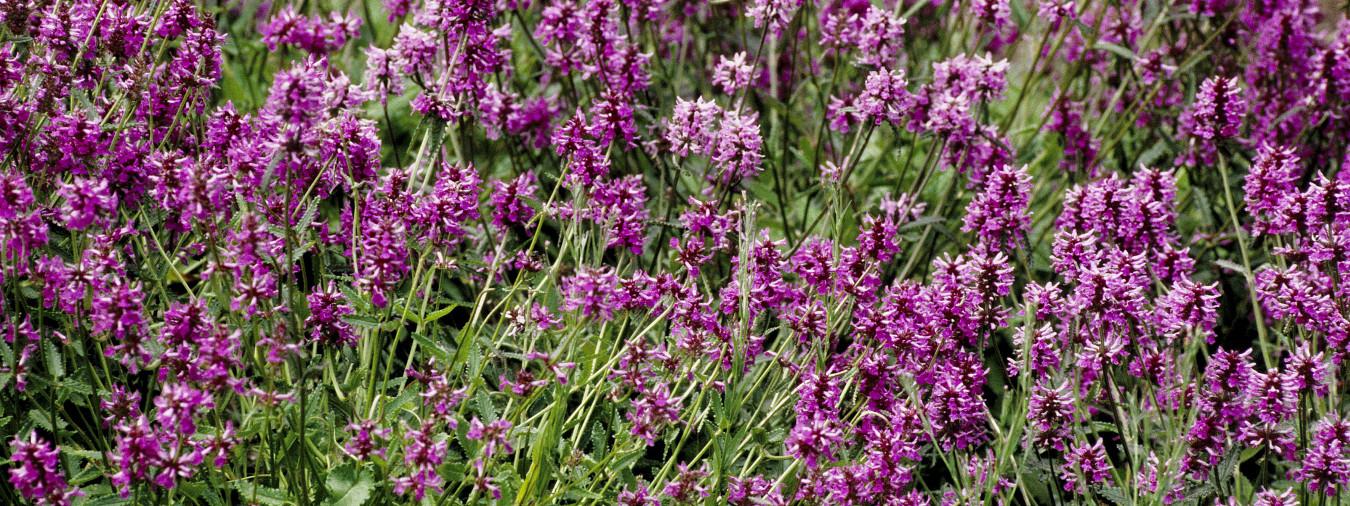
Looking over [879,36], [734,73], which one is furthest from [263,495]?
[879,36]

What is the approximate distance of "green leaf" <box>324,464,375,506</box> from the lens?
2439 millimetres

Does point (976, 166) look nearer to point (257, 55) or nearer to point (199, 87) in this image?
point (199, 87)

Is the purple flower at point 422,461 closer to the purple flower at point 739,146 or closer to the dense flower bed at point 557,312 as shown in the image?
the dense flower bed at point 557,312

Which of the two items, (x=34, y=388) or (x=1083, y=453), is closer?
(x=34, y=388)

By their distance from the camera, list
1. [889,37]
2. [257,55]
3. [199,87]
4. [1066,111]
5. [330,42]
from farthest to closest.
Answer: [257,55]
[1066,111]
[330,42]
[889,37]
[199,87]

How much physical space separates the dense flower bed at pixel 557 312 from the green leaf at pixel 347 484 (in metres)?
0.01

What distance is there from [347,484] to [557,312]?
0.55 m

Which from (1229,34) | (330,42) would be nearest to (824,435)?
(330,42)

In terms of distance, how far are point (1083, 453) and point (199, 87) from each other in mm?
1887

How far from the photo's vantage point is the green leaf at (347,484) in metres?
2.44

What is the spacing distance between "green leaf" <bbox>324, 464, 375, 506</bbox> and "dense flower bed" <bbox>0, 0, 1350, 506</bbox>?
1cm

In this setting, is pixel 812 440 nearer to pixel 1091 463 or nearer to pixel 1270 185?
pixel 1091 463

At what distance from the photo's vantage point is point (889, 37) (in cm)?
356

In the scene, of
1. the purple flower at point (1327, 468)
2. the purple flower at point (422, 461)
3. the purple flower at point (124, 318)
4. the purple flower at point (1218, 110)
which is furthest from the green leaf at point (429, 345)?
the purple flower at point (1218, 110)
